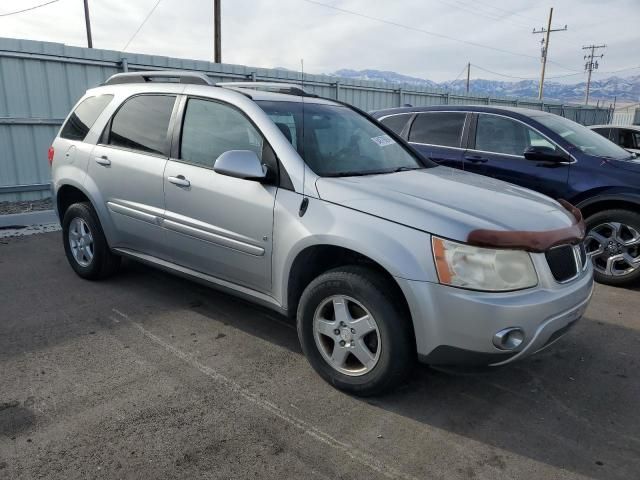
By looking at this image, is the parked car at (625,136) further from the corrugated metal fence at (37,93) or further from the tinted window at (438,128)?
the corrugated metal fence at (37,93)

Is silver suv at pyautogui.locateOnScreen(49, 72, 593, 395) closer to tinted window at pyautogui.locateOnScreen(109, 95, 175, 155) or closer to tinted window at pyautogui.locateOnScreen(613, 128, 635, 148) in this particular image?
tinted window at pyautogui.locateOnScreen(109, 95, 175, 155)

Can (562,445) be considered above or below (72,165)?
below

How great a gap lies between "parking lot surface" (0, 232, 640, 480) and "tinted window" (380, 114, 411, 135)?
3.34 m

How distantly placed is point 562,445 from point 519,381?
0.67 meters

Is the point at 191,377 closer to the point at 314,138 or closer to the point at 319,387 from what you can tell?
the point at 319,387

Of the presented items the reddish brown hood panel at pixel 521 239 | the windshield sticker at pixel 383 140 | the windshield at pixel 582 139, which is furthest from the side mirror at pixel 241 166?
the windshield at pixel 582 139

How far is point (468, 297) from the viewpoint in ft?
8.13

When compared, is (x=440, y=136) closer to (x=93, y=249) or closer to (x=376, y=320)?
(x=376, y=320)

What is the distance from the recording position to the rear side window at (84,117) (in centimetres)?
455

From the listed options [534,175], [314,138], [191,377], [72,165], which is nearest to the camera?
[191,377]

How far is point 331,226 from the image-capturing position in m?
2.87

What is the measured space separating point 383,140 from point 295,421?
228cm

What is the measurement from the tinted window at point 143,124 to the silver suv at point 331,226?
14 millimetres

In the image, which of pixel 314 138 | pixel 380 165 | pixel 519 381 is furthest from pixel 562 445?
pixel 314 138
